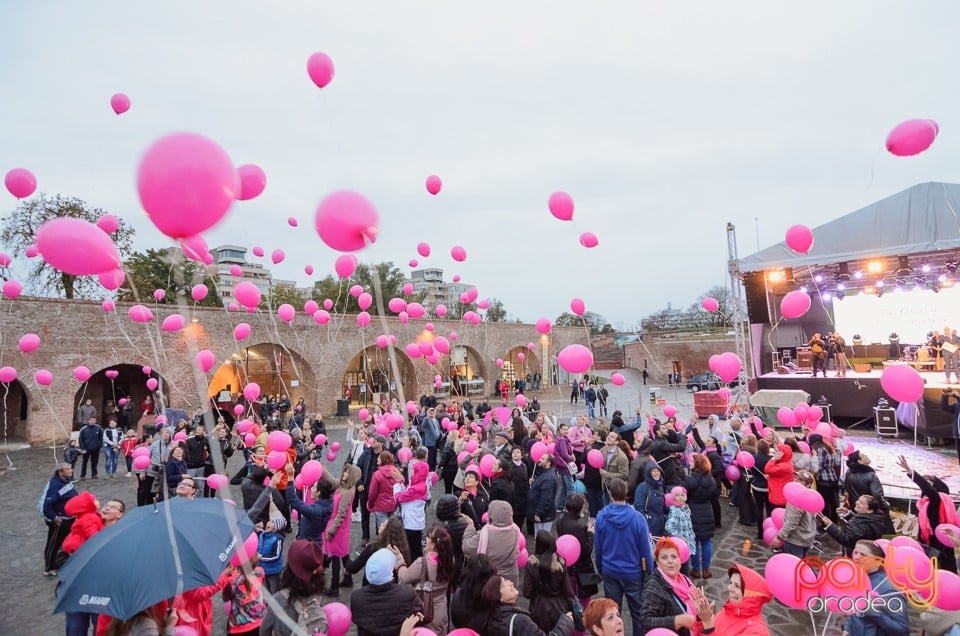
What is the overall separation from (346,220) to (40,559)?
19.6 ft

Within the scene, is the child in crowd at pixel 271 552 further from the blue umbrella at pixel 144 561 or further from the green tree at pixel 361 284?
the green tree at pixel 361 284

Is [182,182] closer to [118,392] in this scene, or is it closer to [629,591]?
[629,591]

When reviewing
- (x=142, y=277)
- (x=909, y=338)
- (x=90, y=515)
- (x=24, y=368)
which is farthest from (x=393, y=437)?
(x=142, y=277)

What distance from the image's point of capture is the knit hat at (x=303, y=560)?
250cm

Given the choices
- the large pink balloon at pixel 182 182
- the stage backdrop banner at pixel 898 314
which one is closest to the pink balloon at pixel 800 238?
the large pink balloon at pixel 182 182

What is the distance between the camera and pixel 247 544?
317 centimetres

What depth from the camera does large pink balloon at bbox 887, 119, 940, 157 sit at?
3791 millimetres

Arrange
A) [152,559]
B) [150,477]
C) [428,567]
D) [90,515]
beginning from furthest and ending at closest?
[150,477], [90,515], [428,567], [152,559]

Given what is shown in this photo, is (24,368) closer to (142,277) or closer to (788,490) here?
(142,277)

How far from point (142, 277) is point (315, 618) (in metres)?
22.0

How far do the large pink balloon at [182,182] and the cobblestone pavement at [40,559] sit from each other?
1.82 meters

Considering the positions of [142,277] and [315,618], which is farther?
[142,277]

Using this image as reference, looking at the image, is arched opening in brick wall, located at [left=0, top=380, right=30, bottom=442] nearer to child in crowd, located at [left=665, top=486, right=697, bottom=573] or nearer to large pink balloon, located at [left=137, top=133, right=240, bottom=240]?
large pink balloon, located at [left=137, top=133, right=240, bottom=240]

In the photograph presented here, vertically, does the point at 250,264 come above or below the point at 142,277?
above
